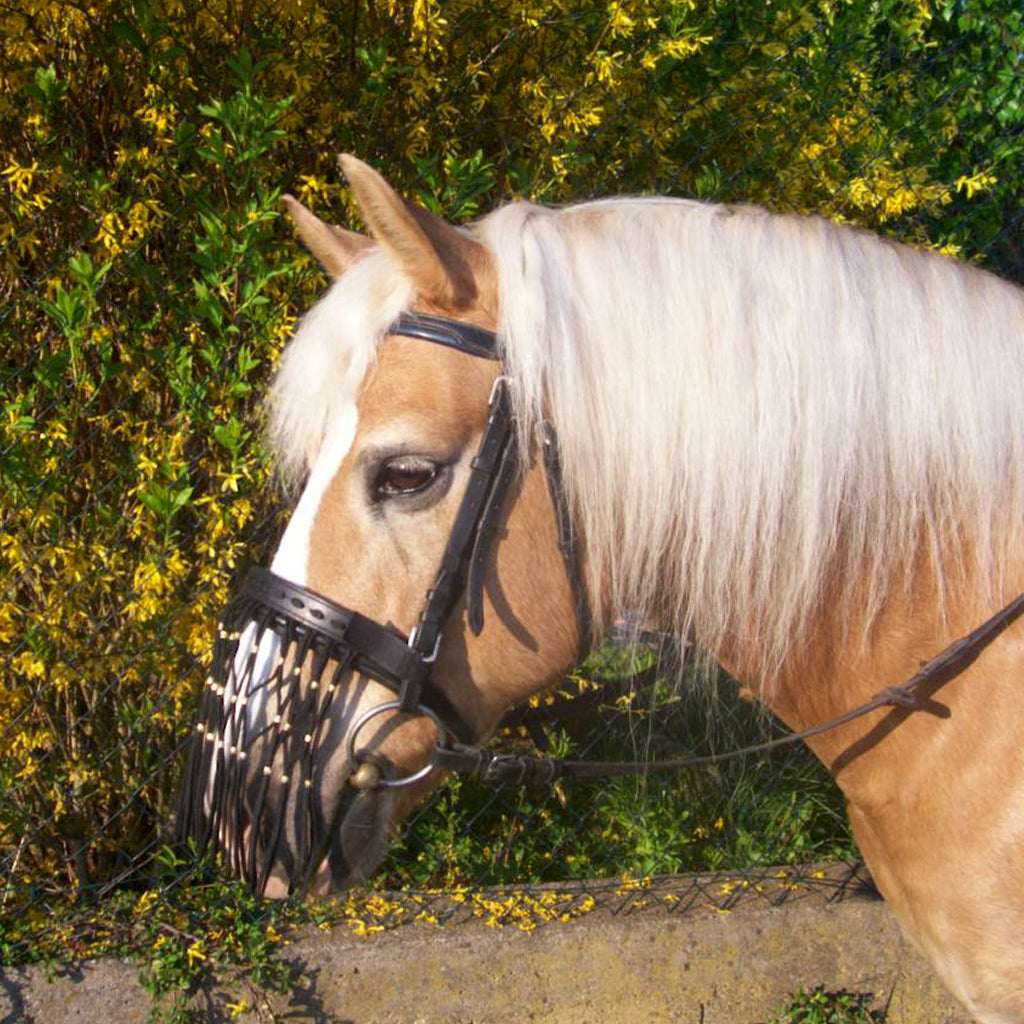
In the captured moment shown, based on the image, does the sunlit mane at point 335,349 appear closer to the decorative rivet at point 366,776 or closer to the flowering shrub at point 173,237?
the decorative rivet at point 366,776

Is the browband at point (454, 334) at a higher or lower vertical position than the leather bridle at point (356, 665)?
higher

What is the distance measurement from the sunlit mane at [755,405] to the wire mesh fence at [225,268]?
707 mm

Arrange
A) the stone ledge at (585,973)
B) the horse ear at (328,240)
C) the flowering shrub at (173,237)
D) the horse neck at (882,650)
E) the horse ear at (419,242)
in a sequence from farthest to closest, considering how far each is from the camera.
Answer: the stone ledge at (585,973) → the flowering shrub at (173,237) → the horse ear at (328,240) → the horse neck at (882,650) → the horse ear at (419,242)

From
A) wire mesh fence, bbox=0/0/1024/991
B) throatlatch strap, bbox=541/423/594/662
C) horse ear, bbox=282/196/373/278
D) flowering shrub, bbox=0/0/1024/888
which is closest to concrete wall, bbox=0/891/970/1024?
wire mesh fence, bbox=0/0/1024/991

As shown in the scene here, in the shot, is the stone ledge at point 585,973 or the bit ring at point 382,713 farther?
the stone ledge at point 585,973

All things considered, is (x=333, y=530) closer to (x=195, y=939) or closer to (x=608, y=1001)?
(x=195, y=939)

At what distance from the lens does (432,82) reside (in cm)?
264

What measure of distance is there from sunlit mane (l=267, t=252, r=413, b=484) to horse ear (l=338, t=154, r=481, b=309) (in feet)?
0.14

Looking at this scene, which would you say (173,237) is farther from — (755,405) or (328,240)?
(755,405)

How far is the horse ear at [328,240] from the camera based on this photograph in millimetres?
1911

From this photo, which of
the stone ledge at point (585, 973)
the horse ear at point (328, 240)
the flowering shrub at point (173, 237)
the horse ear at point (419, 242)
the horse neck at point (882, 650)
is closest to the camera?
the horse ear at point (419, 242)

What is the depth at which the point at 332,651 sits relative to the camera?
5.17ft

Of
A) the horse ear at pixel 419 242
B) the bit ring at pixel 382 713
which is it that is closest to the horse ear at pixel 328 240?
the horse ear at pixel 419 242

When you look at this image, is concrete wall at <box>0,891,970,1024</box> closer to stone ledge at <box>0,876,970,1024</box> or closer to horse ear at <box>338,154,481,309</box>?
stone ledge at <box>0,876,970,1024</box>
